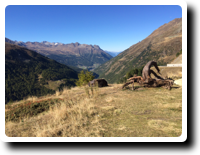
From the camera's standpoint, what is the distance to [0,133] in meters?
3.22

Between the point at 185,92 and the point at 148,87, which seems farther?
the point at 148,87

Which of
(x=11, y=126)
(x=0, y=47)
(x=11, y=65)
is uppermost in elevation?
(x=11, y=65)

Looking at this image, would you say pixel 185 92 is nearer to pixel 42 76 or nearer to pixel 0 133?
pixel 0 133

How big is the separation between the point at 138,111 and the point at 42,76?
224485mm

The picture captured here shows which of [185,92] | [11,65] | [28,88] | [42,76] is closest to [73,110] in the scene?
[185,92]

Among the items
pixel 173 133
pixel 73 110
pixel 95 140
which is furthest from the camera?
pixel 73 110

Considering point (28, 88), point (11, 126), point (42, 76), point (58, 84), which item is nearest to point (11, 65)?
point (42, 76)

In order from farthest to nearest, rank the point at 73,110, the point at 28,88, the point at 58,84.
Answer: the point at 58,84 < the point at 28,88 < the point at 73,110

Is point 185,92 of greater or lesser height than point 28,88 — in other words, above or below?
above

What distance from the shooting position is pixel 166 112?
5461 millimetres

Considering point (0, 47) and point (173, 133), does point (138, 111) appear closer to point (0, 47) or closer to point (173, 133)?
point (173, 133)
